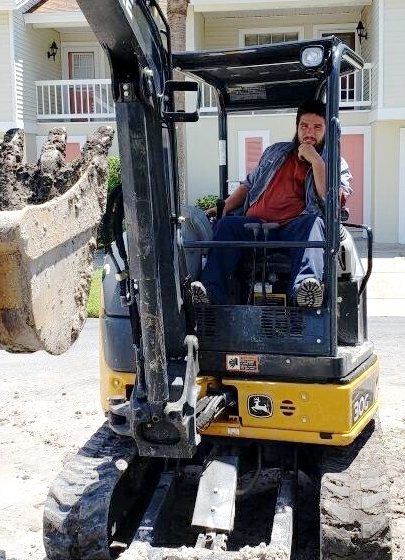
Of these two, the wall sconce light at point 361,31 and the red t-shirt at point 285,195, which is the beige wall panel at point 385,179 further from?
the red t-shirt at point 285,195

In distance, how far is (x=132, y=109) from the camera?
348 centimetres

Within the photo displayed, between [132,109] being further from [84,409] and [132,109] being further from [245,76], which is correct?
[84,409]

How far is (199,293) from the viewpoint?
443cm

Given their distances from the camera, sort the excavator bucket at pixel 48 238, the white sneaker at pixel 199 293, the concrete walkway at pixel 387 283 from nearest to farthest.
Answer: the excavator bucket at pixel 48 238
the white sneaker at pixel 199 293
the concrete walkway at pixel 387 283

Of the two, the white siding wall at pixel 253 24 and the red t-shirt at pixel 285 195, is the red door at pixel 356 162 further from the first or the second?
the red t-shirt at pixel 285 195

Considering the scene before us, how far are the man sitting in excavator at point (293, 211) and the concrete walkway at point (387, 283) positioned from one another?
698cm

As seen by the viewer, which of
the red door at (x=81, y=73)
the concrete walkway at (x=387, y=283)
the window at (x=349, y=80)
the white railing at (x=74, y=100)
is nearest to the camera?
the concrete walkway at (x=387, y=283)

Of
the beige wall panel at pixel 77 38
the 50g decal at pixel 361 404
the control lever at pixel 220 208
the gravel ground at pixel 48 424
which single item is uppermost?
the beige wall panel at pixel 77 38

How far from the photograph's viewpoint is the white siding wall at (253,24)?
2102 cm

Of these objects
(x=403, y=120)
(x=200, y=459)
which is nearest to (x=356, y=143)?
(x=403, y=120)

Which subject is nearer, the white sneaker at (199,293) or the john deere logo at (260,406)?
the john deere logo at (260,406)

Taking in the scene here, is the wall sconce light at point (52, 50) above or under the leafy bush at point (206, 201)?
above

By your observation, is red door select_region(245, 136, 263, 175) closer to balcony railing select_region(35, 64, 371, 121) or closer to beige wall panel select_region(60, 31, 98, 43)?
balcony railing select_region(35, 64, 371, 121)

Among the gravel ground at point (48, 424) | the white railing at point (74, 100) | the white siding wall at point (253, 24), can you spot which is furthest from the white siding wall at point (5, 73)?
the gravel ground at point (48, 424)
